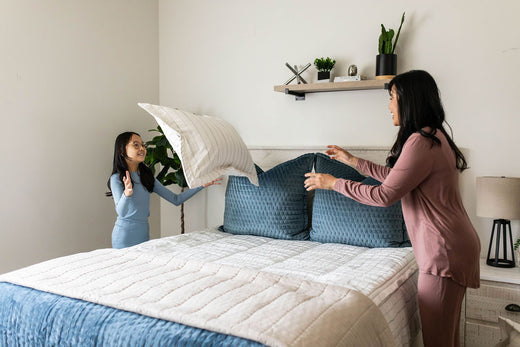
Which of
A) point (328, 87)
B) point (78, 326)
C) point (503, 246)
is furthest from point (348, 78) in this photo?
point (78, 326)

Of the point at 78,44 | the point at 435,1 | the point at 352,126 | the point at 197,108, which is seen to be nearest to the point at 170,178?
the point at 197,108

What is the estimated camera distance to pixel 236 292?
164 cm

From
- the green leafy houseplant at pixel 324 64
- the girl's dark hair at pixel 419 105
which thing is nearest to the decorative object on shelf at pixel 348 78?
the green leafy houseplant at pixel 324 64

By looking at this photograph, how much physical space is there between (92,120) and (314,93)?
1.59m

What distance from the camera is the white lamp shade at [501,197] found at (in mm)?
2400

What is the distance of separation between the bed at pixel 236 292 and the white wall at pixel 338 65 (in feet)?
2.11

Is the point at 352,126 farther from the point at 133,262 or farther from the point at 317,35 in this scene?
the point at 133,262

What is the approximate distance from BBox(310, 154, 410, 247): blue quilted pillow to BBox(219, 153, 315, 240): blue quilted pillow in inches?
5.1

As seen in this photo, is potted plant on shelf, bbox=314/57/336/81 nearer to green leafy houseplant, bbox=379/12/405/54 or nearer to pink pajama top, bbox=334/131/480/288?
Answer: green leafy houseplant, bbox=379/12/405/54

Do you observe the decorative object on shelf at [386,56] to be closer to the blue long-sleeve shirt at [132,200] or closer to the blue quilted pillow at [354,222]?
the blue quilted pillow at [354,222]

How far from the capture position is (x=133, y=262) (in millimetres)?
2070

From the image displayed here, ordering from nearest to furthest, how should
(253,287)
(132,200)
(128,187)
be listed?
1. (253,287)
2. (128,187)
3. (132,200)

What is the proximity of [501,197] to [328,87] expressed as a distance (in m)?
1.20

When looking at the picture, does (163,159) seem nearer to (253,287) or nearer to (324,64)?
(324,64)
